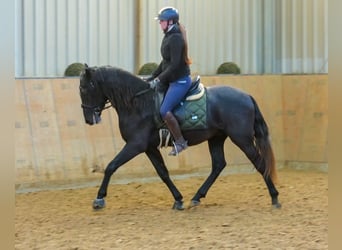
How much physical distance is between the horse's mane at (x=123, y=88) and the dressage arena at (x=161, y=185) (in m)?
1.05

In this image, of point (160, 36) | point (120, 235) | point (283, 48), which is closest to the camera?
point (120, 235)

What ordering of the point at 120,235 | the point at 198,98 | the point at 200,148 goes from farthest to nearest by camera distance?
the point at 200,148, the point at 198,98, the point at 120,235

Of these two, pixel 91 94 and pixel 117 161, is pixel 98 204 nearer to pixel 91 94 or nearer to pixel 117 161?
pixel 117 161

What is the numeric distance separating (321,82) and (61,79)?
13.6 ft

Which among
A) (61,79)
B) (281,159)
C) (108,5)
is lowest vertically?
(281,159)

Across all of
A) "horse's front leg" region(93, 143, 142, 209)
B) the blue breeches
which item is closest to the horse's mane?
the blue breeches

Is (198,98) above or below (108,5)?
below

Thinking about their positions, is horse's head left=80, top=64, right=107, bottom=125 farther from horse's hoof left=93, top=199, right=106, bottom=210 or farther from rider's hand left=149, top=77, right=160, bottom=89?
horse's hoof left=93, top=199, right=106, bottom=210

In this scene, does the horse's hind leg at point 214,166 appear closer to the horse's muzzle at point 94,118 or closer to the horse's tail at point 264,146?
the horse's tail at point 264,146

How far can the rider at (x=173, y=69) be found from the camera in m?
5.88

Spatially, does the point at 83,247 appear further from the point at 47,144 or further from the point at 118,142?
the point at 118,142

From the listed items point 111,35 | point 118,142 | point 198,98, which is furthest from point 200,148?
point 198,98

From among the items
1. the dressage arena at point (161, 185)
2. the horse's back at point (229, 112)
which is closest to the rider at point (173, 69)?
the horse's back at point (229, 112)

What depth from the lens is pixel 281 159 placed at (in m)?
10.3
